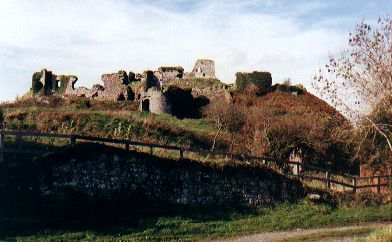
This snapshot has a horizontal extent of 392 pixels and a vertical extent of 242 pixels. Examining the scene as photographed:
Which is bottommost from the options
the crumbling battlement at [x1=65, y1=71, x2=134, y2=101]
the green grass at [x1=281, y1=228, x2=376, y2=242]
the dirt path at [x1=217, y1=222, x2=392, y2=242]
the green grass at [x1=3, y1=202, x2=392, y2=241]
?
the dirt path at [x1=217, y1=222, x2=392, y2=242]

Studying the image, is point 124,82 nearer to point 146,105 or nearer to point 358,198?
point 146,105

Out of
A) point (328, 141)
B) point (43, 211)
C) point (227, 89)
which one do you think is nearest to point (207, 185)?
point (43, 211)

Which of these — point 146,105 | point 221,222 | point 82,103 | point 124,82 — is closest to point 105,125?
point 146,105

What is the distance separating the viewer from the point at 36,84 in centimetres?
5541

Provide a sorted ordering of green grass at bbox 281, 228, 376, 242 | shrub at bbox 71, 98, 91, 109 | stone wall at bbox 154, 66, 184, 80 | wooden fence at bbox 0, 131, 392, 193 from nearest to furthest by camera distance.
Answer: green grass at bbox 281, 228, 376, 242 → wooden fence at bbox 0, 131, 392, 193 → shrub at bbox 71, 98, 91, 109 → stone wall at bbox 154, 66, 184, 80

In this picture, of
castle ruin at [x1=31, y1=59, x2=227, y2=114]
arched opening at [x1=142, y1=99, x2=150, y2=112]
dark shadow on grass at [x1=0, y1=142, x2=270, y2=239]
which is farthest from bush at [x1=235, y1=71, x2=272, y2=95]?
dark shadow on grass at [x1=0, y1=142, x2=270, y2=239]

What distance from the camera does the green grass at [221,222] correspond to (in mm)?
15211

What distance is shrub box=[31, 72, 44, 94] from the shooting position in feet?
181

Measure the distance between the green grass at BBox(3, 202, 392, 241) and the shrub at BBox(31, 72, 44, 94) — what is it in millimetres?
41270

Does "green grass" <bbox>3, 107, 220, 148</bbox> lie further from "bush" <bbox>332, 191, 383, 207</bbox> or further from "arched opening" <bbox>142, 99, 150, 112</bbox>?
"bush" <bbox>332, 191, 383, 207</bbox>

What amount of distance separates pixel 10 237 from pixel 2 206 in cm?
166

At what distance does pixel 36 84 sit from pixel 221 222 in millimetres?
42805

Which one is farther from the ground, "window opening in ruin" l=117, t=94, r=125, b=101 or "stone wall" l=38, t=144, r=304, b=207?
"window opening in ruin" l=117, t=94, r=125, b=101

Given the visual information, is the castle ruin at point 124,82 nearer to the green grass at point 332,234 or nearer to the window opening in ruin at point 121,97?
the window opening in ruin at point 121,97
